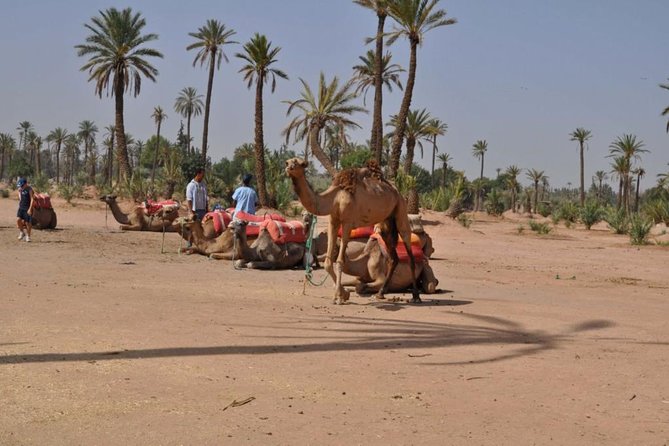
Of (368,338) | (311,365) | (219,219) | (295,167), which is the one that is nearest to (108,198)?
(219,219)

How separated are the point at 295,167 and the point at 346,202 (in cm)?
95

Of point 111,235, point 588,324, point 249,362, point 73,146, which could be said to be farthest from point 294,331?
point 73,146

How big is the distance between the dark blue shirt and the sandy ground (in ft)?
20.1

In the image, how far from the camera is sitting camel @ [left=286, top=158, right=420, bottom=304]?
998 cm

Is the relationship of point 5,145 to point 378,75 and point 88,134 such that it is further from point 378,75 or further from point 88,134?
point 378,75

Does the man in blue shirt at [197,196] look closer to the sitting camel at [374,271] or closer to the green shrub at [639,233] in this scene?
the sitting camel at [374,271]

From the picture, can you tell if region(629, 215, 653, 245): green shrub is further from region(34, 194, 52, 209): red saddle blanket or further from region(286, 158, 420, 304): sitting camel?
region(286, 158, 420, 304): sitting camel

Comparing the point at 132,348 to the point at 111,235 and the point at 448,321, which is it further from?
the point at 111,235

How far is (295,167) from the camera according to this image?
9641 millimetres

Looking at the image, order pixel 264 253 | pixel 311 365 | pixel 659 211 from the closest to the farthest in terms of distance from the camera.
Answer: pixel 311 365 → pixel 264 253 → pixel 659 211

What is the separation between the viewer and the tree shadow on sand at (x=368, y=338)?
617 centimetres

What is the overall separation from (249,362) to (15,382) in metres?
1.79

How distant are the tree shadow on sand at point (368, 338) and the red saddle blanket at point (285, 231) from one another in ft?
20.3

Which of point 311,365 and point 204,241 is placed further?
point 204,241
